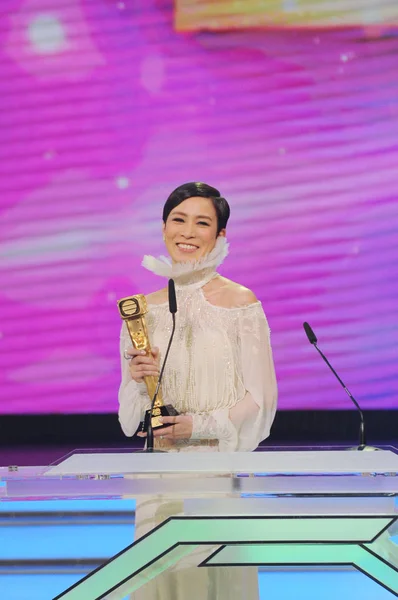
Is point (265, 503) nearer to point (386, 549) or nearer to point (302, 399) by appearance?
point (386, 549)

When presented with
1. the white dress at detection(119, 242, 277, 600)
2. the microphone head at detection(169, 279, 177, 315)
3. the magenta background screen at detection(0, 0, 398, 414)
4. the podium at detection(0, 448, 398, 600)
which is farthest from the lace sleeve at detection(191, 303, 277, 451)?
the magenta background screen at detection(0, 0, 398, 414)

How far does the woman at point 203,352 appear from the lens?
8.07 feet

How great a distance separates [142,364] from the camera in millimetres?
2459

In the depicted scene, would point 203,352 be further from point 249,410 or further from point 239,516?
point 239,516

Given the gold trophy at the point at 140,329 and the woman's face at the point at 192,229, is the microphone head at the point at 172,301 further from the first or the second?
the woman's face at the point at 192,229

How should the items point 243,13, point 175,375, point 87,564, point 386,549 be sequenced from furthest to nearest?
point 243,13, point 175,375, point 87,564, point 386,549

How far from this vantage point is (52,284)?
5.69 metres

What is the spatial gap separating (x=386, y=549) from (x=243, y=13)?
15.2ft

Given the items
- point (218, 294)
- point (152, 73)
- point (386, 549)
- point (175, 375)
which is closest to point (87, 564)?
point (386, 549)

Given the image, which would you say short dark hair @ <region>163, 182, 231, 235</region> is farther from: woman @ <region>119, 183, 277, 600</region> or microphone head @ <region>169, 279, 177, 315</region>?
microphone head @ <region>169, 279, 177, 315</region>

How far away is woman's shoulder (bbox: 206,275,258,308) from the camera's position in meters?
2.62

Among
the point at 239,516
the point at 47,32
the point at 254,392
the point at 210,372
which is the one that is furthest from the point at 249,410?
the point at 47,32

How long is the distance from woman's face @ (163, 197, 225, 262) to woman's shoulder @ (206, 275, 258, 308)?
0.12 m

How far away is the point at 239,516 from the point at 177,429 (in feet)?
3.16
